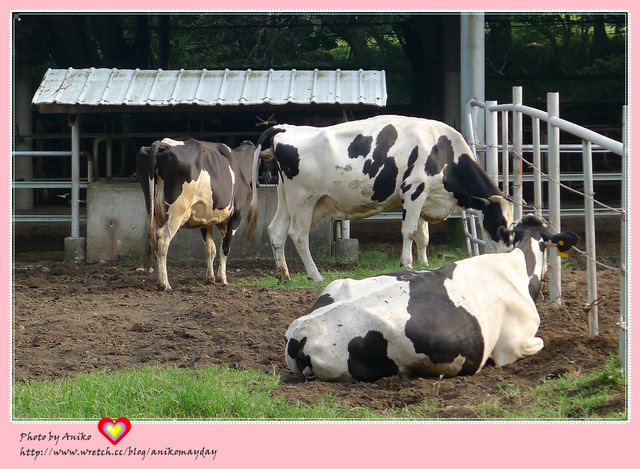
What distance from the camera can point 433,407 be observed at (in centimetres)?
520

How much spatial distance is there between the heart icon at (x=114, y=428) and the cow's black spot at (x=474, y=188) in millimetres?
5680

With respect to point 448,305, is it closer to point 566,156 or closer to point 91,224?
point 91,224

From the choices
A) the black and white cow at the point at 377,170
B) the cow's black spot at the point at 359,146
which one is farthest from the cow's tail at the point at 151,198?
the cow's black spot at the point at 359,146

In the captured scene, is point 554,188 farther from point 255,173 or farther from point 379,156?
point 255,173

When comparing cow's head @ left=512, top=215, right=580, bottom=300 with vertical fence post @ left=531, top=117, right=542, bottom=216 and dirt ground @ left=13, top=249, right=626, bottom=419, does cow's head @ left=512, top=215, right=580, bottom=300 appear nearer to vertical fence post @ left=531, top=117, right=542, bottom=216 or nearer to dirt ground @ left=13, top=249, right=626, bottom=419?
dirt ground @ left=13, top=249, right=626, bottom=419

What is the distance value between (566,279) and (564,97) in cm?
1338

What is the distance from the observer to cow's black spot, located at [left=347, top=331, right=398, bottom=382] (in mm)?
5680

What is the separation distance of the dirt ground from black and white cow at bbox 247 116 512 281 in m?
1.53

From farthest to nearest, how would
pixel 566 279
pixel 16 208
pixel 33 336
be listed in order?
pixel 16 208 → pixel 566 279 → pixel 33 336

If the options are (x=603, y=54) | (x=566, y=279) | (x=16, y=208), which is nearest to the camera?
(x=566, y=279)

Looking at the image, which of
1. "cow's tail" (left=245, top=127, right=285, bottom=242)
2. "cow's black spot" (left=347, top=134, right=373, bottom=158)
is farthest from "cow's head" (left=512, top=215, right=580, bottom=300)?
"cow's tail" (left=245, top=127, right=285, bottom=242)

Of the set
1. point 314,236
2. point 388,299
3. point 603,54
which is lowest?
point 314,236

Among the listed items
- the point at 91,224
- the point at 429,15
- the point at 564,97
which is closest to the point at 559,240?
the point at 91,224

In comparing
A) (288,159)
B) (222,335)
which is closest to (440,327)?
(222,335)
